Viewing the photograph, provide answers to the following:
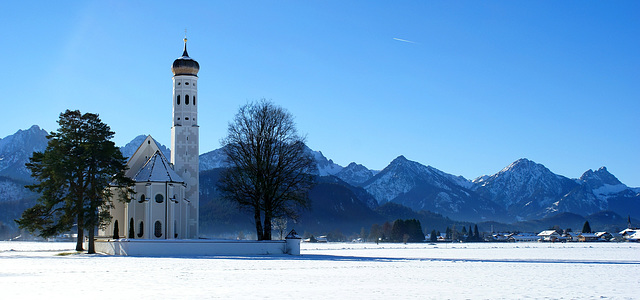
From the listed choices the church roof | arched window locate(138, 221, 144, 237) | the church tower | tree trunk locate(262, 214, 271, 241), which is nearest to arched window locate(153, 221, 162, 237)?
arched window locate(138, 221, 144, 237)

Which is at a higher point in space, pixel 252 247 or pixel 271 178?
pixel 271 178

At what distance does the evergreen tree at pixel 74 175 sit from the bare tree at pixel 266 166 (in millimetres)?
10201

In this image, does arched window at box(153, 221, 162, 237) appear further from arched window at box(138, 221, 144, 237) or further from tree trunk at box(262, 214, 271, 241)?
tree trunk at box(262, 214, 271, 241)

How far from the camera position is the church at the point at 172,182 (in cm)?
7012

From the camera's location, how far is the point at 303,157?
6375cm

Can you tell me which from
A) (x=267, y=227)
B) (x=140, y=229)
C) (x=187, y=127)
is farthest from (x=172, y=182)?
(x=267, y=227)

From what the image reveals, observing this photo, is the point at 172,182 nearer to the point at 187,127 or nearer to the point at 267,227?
the point at 187,127

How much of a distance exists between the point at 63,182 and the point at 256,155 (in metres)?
16.2

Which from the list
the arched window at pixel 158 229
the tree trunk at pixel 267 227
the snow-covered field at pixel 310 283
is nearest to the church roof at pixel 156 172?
the arched window at pixel 158 229

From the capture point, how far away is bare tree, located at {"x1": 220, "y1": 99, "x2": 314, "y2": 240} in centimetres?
6338

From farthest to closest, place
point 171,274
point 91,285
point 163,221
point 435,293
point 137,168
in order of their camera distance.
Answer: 1. point 137,168
2. point 163,221
3. point 171,274
4. point 91,285
5. point 435,293

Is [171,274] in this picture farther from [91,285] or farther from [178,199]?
[178,199]

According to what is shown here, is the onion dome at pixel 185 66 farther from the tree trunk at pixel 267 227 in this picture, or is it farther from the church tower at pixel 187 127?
the tree trunk at pixel 267 227

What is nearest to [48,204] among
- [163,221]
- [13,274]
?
[163,221]
